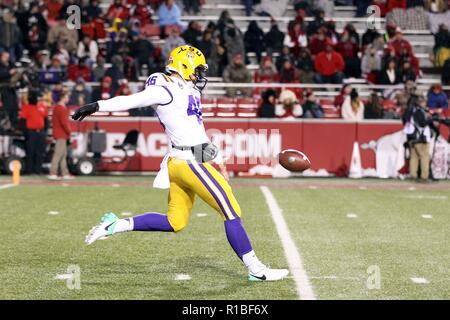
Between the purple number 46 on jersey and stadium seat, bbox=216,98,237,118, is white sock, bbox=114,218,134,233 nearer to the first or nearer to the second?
the purple number 46 on jersey

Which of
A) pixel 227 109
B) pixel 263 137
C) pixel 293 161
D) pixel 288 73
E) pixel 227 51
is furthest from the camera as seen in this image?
pixel 227 51

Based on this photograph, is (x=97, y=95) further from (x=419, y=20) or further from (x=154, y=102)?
(x=154, y=102)

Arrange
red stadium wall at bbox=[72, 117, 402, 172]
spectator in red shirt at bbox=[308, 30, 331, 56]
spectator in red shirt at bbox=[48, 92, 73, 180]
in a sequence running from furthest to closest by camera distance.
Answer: spectator in red shirt at bbox=[308, 30, 331, 56] < red stadium wall at bbox=[72, 117, 402, 172] < spectator in red shirt at bbox=[48, 92, 73, 180]

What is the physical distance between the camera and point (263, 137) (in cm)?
2184

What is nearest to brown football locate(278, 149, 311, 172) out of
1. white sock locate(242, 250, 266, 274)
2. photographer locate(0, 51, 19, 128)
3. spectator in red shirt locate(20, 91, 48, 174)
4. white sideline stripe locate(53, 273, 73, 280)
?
white sock locate(242, 250, 266, 274)

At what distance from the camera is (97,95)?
22.5 meters

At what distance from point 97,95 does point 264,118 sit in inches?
137

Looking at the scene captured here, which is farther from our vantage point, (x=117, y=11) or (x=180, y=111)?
(x=117, y=11)

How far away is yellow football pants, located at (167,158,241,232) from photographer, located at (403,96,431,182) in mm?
12454

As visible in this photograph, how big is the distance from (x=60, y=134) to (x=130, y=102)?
12.1m

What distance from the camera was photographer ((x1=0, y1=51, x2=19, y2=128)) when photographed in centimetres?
2180

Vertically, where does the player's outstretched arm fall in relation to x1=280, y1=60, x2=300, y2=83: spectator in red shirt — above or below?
above

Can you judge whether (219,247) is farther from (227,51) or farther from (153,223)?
(227,51)

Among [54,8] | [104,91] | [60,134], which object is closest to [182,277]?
[60,134]
